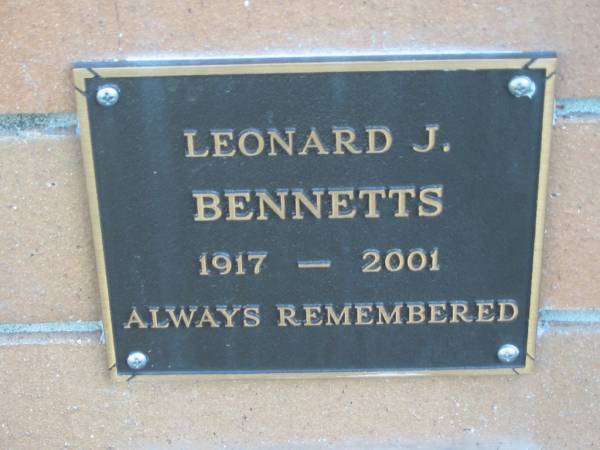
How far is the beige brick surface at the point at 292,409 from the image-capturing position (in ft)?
4.31

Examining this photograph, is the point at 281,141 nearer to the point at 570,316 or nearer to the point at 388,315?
the point at 388,315

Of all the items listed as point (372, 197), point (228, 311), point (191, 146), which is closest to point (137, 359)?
point (228, 311)

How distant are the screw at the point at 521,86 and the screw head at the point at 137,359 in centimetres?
76

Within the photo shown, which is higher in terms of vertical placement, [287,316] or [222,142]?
[222,142]

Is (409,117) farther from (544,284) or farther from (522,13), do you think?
(544,284)

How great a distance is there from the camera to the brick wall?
114 cm

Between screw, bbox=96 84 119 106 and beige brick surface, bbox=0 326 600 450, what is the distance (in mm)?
449

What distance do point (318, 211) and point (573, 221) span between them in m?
0.43

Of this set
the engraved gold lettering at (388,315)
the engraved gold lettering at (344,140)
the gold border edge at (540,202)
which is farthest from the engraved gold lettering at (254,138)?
the gold border edge at (540,202)

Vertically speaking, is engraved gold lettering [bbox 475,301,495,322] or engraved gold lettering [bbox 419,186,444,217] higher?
engraved gold lettering [bbox 419,186,444,217]

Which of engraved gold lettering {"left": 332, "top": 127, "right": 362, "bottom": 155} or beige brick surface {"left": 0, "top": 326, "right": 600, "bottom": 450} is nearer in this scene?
engraved gold lettering {"left": 332, "top": 127, "right": 362, "bottom": 155}

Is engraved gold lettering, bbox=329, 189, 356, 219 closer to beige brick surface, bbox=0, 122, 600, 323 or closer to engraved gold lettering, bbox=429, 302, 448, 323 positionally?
engraved gold lettering, bbox=429, 302, 448, 323

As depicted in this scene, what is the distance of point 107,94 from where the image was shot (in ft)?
3.74

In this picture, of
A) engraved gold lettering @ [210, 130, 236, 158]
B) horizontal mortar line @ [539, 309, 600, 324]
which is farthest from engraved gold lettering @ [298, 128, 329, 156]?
horizontal mortar line @ [539, 309, 600, 324]
